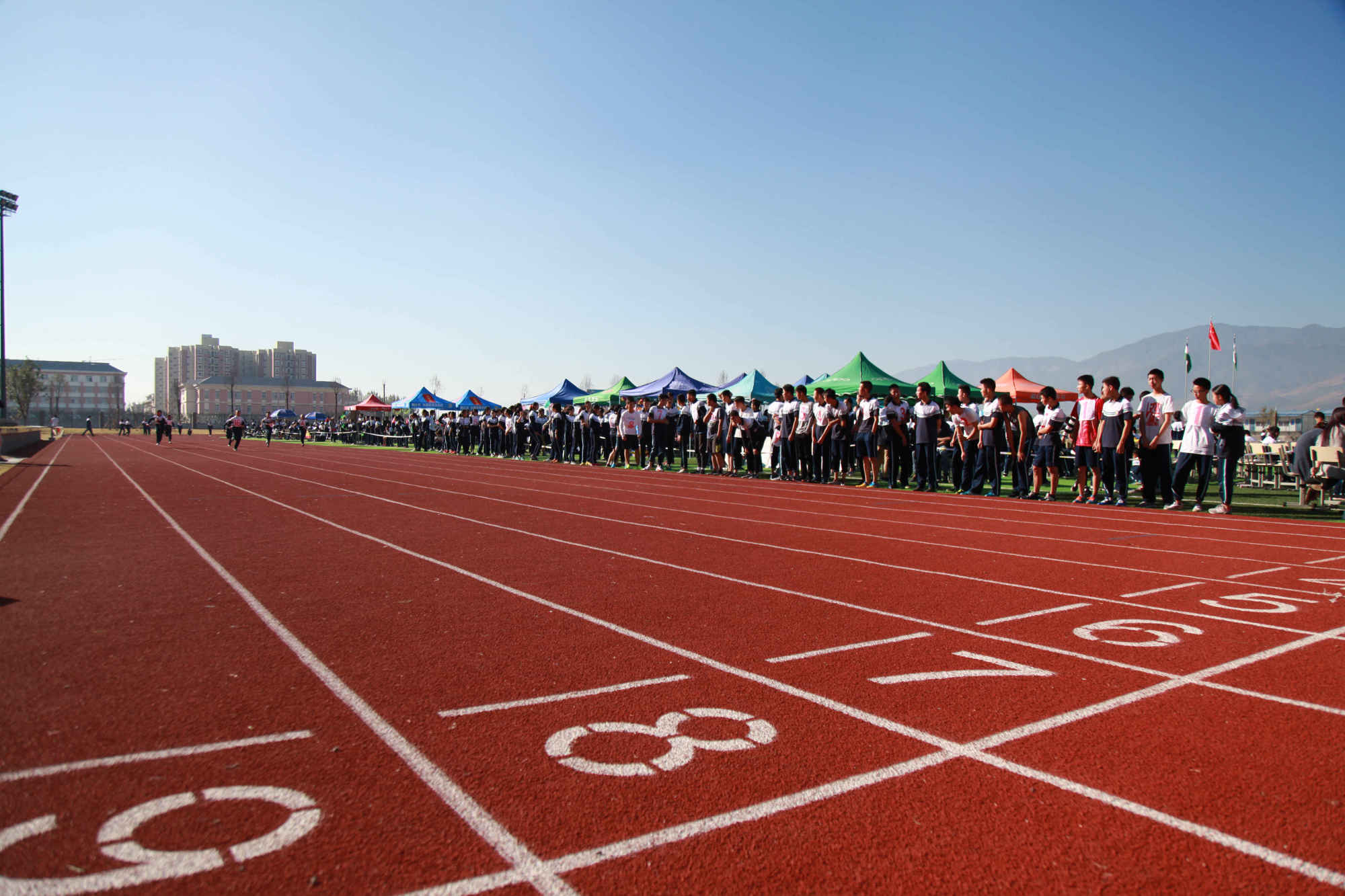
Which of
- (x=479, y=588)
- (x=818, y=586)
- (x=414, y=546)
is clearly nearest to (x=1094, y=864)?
(x=818, y=586)

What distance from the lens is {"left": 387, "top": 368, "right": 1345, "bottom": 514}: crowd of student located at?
11891mm

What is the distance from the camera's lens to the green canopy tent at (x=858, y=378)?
72.6 feet

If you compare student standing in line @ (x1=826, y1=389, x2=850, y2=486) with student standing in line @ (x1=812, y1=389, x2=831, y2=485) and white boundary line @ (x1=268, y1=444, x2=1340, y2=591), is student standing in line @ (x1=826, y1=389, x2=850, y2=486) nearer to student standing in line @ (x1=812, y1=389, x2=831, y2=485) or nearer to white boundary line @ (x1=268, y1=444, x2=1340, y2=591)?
student standing in line @ (x1=812, y1=389, x2=831, y2=485)

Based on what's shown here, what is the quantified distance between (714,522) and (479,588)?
4.65m

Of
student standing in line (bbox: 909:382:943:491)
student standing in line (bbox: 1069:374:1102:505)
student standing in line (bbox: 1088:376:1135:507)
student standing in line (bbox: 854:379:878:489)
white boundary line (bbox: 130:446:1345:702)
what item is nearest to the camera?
white boundary line (bbox: 130:446:1345:702)

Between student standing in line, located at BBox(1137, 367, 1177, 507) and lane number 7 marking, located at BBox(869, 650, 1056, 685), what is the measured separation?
9.13m

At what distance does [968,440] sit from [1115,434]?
2.56 metres

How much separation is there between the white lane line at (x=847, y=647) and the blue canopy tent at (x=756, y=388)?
68.3ft

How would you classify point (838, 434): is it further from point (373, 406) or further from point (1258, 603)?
point (373, 406)

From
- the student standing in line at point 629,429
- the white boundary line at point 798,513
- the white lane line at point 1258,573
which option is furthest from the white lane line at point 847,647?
the student standing in line at point 629,429

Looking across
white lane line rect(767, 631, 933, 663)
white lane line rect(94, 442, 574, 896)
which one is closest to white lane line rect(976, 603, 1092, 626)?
white lane line rect(767, 631, 933, 663)

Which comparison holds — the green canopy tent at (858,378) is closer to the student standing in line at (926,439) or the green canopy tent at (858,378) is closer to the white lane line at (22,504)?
the student standing in line at (926,439)

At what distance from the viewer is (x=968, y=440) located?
14.5 meters

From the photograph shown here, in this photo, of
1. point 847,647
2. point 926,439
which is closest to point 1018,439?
point 926,439
